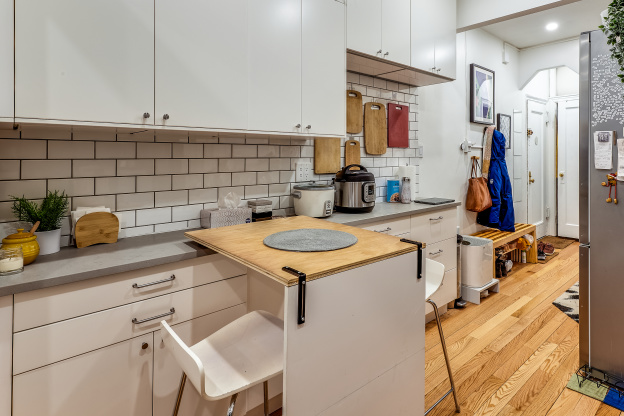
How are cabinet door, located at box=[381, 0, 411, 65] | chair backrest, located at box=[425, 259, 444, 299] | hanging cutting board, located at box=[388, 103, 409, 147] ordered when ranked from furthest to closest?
hanging cutting board, located at box=[388, 103, 409, 147]
cabinet door, located at box=[381, 0, 411, 65]
chair backrest, located at box=[425, 259, 444, 299]

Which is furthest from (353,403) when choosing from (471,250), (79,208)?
(471,250)

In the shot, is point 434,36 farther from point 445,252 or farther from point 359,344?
point 359,344

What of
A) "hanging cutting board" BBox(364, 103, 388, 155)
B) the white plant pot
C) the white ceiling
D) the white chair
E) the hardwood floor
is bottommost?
the hardwood floor

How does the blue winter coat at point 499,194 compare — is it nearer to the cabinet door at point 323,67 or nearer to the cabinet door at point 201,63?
the cabinet door at point 323,67

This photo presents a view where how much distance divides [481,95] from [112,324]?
→ 14.3 ft

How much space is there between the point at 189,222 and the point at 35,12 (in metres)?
1.14

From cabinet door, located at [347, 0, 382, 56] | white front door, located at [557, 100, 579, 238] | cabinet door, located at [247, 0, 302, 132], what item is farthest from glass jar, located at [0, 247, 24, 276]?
white front door, located at [557, 100, 579, 238]

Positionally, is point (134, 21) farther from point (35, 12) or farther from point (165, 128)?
point (165, 128)

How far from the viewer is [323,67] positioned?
2.23 meters

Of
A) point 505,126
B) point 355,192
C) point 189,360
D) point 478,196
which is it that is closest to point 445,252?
point 355,192

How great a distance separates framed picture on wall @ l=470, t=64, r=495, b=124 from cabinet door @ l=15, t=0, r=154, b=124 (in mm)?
3604

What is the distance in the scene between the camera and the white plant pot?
1.49m

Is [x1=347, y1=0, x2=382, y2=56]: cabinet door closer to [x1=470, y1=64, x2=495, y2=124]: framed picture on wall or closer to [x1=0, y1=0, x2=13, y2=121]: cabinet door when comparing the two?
[x1=0, y1=0, x2=13, y2=121]: cabinet door

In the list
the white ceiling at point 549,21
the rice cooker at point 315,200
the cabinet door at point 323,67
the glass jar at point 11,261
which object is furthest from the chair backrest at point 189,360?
the white ceiling at point 549,21
